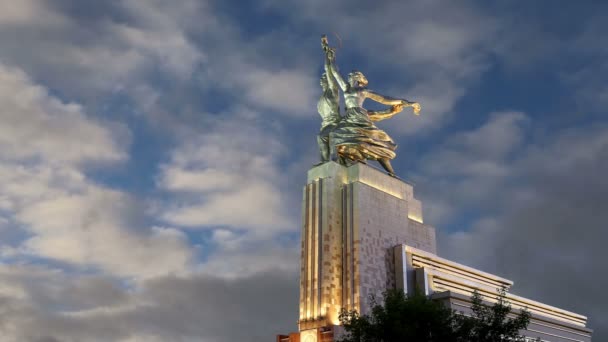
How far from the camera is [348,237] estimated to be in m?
56.0

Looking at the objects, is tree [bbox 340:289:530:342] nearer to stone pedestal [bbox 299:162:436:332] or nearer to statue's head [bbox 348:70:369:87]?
stone pedestal [bbox 299:162:436:332]

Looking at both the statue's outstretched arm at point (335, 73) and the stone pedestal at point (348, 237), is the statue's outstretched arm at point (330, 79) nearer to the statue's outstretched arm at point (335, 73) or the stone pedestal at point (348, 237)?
the statue's outstretched arm at point (335, 73)

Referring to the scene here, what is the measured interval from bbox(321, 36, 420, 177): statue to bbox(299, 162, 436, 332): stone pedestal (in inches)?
77.0

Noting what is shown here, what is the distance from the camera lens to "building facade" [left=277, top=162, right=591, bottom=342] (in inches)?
2114

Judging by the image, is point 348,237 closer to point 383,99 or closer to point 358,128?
point 358,128

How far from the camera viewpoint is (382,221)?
5797 cm

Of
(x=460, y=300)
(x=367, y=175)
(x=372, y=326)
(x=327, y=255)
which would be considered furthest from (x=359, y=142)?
(x=372, y=326)

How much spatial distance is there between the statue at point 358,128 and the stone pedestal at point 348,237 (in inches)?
77.0

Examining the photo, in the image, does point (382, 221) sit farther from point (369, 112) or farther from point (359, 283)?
point (369, 112)

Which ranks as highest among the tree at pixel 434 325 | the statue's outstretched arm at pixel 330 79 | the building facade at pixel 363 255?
the statue's outstretched arm at pixel 330 79

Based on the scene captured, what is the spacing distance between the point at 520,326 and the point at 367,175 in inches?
1014

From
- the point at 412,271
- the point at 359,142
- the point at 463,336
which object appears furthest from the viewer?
the point at 359,142

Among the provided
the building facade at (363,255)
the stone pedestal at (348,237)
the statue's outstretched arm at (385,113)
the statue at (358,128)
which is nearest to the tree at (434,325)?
the building facade at (363,255)

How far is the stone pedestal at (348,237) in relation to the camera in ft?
177
